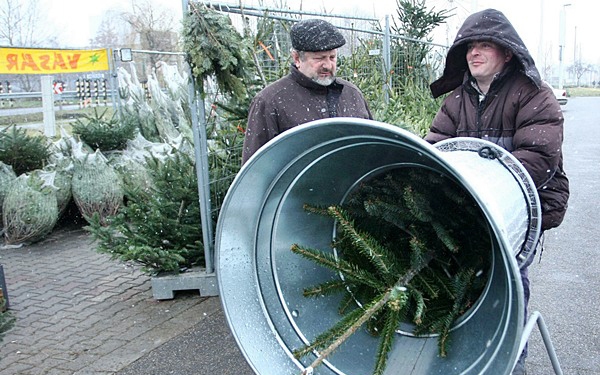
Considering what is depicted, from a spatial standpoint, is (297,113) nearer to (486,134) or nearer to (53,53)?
(486,134)

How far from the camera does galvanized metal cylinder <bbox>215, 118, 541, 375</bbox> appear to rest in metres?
1.89

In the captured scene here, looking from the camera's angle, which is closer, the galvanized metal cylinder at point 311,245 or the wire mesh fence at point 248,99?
the galvanized metal cylinder at point 311,245

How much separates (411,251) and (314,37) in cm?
164

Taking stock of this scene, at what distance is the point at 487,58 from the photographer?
2.73 meters

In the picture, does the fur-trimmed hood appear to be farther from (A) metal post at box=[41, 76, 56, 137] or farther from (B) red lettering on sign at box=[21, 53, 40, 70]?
(A) metal post at box=[41, 76, 56, 137]

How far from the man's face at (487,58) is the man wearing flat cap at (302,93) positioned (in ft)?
Result: 2.87

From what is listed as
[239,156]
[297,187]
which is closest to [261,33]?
[239,156]

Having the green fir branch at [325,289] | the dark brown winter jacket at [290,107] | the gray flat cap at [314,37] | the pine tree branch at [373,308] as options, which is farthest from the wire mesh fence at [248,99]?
the pine tree branch at [373,308]

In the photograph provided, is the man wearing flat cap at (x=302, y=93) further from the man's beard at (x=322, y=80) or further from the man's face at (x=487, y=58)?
the man's face at (x=487, y=58)

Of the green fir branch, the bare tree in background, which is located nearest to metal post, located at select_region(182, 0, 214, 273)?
the green fir branch

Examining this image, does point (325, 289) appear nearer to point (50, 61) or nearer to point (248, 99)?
point (248, 99)

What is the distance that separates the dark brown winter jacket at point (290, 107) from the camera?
3.39 metres

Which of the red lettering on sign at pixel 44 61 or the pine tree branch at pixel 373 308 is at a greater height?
the red lettering on sign at pixel 44 61

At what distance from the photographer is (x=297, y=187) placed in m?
2.11
